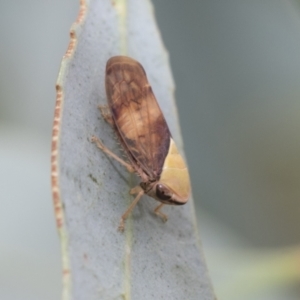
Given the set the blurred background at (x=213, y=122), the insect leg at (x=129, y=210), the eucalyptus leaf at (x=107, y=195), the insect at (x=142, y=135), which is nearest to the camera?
the eucalyptus leaf at (x=107, y=195)

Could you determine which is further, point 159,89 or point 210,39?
point 210,39

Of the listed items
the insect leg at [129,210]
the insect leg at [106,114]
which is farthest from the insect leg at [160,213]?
the insect leg at [106,114]

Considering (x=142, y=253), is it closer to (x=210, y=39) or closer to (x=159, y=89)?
(x=159, y=89)

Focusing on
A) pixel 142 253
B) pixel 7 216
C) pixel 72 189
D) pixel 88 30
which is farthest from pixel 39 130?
pixel 72 189

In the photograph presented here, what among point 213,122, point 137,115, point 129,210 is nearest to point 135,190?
point 129,210

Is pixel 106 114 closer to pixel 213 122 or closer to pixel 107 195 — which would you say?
pixel 107 195

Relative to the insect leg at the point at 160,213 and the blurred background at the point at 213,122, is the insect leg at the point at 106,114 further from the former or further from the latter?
the blurred background at the point at 213,122
